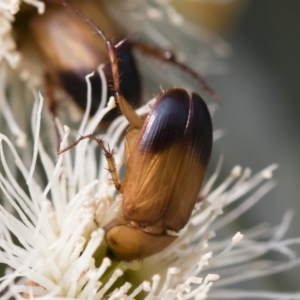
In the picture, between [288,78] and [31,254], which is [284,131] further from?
[31,254]

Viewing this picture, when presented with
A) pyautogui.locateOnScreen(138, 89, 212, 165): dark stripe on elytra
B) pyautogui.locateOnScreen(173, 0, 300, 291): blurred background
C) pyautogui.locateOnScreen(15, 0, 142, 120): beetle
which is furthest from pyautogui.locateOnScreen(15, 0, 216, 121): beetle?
pyautogui.locateOnScreen(173, 0, 300, 291): blurred background

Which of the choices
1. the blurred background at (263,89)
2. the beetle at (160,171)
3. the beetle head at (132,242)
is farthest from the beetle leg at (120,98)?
the blurred background at (263,89)

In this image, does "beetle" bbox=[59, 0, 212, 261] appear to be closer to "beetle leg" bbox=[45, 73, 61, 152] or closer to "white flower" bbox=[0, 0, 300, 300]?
"white flower" bbox=[0, 0, 300, 300]

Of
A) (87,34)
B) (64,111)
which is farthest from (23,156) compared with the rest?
(87,34)

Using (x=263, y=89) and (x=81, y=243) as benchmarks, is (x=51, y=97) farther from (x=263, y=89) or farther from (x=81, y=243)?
(x=263, y=89)

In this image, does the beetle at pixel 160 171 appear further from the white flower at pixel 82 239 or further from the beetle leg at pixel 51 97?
the beetle leg at pixel 51 97

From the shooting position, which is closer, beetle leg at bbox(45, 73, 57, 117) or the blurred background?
beetle leg at bbox(45, 73, 57, 117)

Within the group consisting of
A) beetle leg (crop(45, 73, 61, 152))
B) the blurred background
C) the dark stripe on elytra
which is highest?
the blurred background
